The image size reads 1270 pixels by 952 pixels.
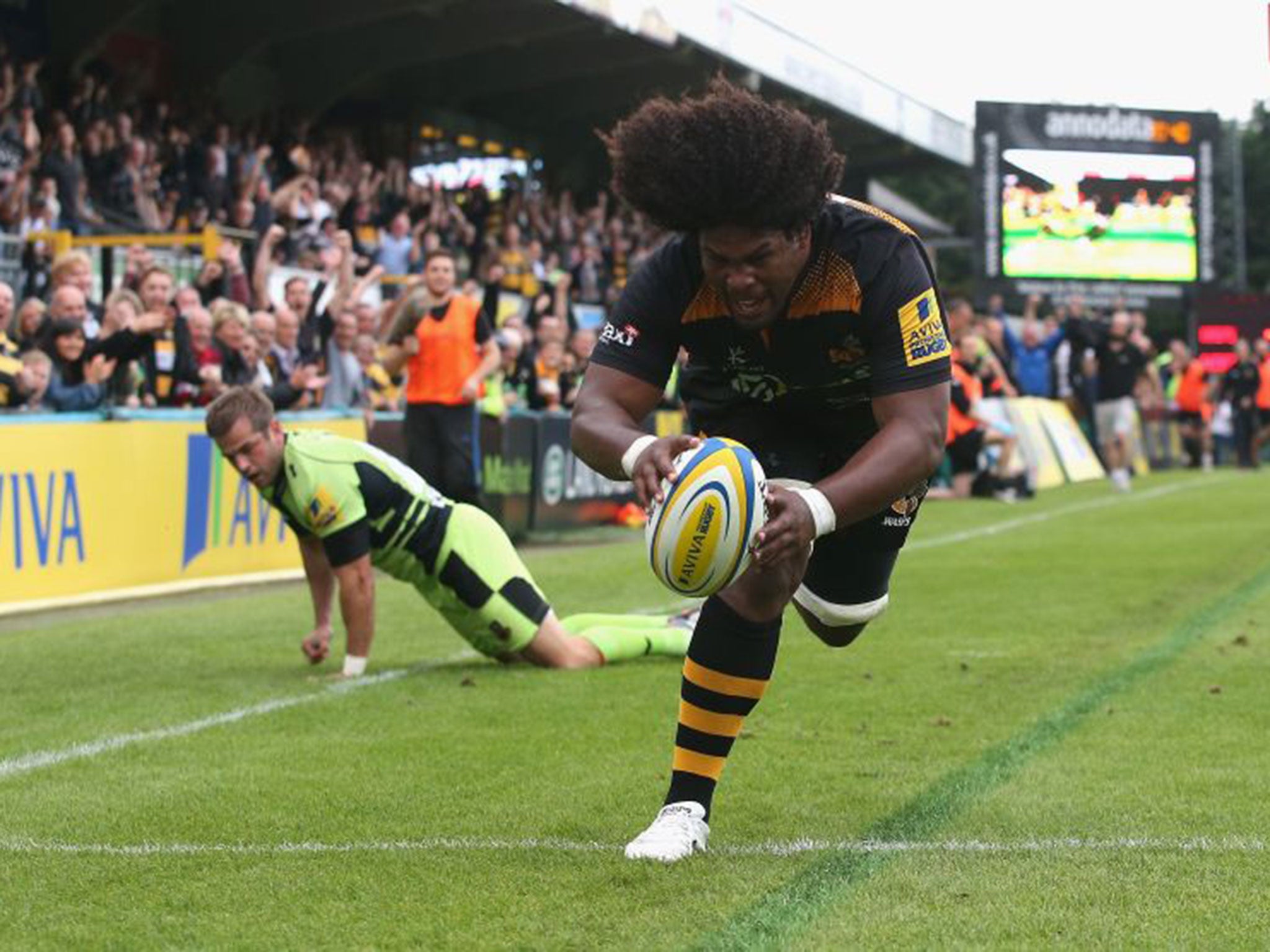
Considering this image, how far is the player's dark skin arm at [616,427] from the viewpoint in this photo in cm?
485

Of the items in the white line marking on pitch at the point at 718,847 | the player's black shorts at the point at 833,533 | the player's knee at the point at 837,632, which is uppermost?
the player's black shorts at the point at 833,533

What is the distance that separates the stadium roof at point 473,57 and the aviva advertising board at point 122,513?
9401 mm

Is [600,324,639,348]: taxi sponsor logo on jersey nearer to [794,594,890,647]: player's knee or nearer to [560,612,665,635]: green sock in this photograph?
[794,594,890,647]: player's knee

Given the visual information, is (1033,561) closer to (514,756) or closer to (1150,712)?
(1150,712)

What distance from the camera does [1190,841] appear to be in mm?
5402

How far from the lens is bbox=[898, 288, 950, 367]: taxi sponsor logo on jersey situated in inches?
199

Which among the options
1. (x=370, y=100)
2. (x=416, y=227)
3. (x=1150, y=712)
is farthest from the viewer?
(x=370, y=100)

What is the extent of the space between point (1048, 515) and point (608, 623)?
1219cm

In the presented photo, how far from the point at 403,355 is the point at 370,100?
17.8m

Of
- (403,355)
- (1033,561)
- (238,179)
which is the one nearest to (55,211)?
(238,179)

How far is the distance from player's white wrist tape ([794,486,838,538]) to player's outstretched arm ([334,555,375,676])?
4077 millimetres

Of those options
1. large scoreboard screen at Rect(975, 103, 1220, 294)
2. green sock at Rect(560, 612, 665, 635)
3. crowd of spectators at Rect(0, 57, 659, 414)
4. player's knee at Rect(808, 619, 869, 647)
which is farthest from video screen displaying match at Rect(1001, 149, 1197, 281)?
player's knee at Rect(808, 619, 869, 647)

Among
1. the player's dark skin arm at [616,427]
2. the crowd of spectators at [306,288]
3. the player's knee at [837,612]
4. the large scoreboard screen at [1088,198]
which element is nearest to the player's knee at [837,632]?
the player's knee at [837,612]

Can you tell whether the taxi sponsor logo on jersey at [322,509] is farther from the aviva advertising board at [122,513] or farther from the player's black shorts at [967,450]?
the player's black shorts at [967,450]
